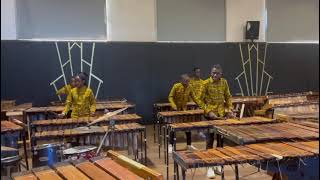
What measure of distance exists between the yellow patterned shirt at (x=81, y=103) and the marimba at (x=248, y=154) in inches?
172

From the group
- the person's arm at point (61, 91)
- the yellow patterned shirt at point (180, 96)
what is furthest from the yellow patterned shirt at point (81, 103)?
the person's arm at point (61, 91)

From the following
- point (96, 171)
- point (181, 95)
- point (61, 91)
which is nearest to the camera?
point (96, 171)

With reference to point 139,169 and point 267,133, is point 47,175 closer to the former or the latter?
point 139,169

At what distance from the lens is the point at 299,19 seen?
13.6m

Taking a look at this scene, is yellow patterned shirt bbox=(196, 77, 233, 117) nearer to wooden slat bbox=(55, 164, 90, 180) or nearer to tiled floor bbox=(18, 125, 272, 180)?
tiled floor bbox=(18, 125, 272, 180)

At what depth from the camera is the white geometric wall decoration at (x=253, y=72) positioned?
13.0 meters

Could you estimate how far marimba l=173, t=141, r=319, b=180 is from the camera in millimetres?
3451

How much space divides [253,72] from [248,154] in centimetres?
986

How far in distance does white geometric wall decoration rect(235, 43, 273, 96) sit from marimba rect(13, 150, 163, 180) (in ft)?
34.1

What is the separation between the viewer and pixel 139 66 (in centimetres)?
1191

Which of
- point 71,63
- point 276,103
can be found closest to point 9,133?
point 276,103

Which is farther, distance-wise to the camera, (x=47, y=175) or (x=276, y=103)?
(x=276, y=103)

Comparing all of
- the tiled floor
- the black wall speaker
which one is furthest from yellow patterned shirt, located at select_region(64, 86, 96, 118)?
the black wall speaker

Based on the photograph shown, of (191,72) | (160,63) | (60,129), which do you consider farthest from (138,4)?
(60,129)
